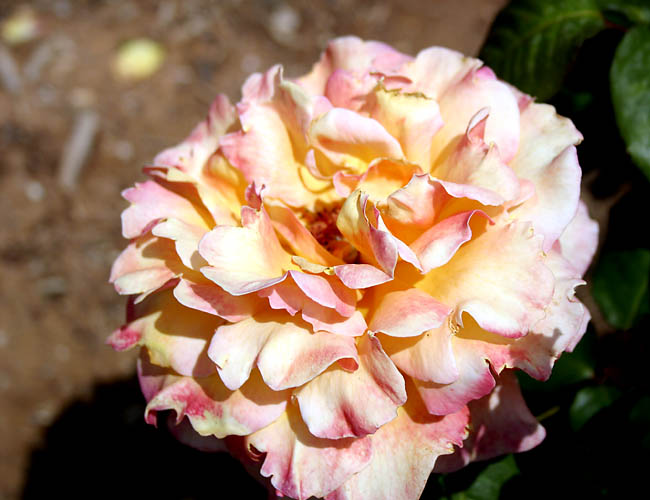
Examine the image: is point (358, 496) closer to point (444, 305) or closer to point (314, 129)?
point (444, 305)

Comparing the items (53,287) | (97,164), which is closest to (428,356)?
(53,287)

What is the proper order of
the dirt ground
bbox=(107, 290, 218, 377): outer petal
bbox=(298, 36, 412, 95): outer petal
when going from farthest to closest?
the dirt ground → bbox=(298, 36, 412, 95): outer petal → bbox=(107, 290, 218, 377): outer petal

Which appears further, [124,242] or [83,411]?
[124,242]

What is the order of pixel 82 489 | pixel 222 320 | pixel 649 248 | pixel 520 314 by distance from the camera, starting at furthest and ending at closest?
1. pixel 82 489
2. pixel 649 248
3. pixel 222 320
4. pixel 520 314

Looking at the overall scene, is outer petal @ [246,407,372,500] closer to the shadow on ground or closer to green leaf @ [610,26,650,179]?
green leaf @ [610,26,650,179]

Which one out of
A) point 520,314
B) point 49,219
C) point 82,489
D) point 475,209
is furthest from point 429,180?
point 49,219

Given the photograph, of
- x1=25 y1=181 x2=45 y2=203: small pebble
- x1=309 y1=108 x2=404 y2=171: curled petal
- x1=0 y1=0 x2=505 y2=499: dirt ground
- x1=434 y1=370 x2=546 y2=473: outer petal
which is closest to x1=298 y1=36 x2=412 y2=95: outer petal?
x1=309 y1=108 x2=404 y2=171: curled petal

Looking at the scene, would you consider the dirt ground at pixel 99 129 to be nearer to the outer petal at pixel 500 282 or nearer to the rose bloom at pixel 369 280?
the rose bloom at pixel 369 280
